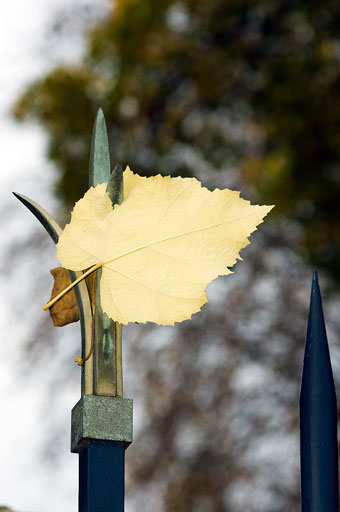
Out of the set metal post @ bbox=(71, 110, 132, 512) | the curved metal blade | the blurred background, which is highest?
the blurred background

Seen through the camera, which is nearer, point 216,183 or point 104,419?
point 104,419

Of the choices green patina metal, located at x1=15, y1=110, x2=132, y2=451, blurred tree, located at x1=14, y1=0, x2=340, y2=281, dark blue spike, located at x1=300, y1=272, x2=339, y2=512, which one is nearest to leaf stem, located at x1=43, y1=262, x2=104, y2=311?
green patina metal, located at x1=15, y1=110, x2=132, y2=451

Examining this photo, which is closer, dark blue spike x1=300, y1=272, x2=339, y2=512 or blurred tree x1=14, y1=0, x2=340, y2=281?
dark blue spike x1=300, y1=272, x2=339, y2=512

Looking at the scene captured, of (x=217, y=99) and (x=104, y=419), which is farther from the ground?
(x=217, y=99)

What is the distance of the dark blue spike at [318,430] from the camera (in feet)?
1.91

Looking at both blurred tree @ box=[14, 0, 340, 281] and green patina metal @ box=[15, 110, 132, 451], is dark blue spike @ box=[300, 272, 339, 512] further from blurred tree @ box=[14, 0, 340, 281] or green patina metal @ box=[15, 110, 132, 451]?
blurred tree @ box=[14, 0, 340, 281]

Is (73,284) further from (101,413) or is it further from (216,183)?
(216,183)

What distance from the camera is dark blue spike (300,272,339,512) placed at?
583 millimetres

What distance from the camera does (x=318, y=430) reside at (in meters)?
0.60

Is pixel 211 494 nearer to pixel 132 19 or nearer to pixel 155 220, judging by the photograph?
pixel 132 19

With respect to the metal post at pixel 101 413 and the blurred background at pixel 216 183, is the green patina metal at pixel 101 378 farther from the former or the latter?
the blurred background at pixel 216 183

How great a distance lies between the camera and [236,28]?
391cm

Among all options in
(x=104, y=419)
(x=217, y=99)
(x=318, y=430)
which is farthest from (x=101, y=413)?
(x=217, y=99)

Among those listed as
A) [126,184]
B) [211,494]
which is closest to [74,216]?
[126,184]
